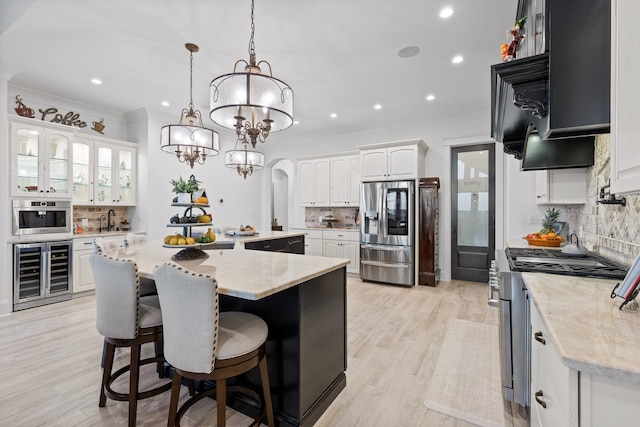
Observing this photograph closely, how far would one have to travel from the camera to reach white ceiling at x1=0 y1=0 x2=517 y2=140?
2561 mm

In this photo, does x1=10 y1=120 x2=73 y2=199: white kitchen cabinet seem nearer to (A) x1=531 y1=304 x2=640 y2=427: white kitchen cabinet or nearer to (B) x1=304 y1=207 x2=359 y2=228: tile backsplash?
(B) x1=304 y1=207 x2=359 y2=228: tile backsplash

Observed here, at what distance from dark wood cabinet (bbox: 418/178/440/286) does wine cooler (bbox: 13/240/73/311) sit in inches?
211

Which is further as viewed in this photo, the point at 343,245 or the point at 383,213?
the point at 343,245

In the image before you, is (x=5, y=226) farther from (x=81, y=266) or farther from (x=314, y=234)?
(x=314, y=234)

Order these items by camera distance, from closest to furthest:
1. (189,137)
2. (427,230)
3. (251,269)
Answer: (251,269) < (189,137) < (427,230)

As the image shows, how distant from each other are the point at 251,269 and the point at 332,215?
15.5ft

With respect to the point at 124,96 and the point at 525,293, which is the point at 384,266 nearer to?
the point at 525,293

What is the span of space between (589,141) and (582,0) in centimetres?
157

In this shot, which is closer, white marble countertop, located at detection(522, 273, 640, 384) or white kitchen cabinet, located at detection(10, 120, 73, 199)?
white marble countertop, located at detection(522, 273, 640, 384)

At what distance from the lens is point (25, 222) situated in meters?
3.97

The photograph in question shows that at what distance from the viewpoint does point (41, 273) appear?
4.01 metres

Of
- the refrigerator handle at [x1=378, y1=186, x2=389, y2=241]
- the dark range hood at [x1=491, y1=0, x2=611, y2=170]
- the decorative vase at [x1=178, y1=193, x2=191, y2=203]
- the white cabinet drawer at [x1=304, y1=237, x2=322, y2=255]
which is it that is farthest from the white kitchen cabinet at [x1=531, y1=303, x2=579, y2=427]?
the white cabinet drawer at [x1=304, y1=237, x2=322, y2=255]

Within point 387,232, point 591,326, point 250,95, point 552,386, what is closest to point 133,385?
point 250,95

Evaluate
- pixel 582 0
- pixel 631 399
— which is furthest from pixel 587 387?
pixel 582 0
